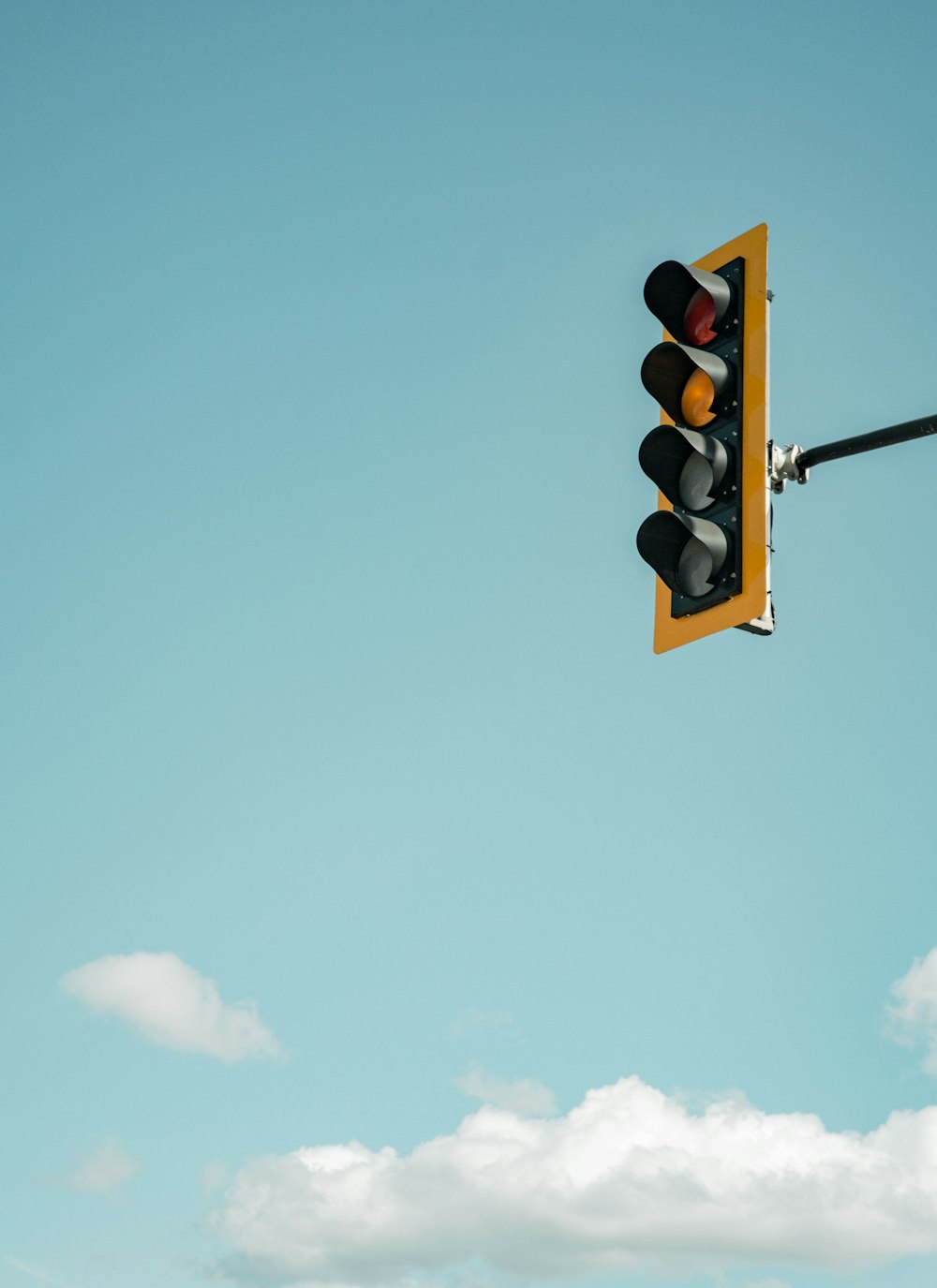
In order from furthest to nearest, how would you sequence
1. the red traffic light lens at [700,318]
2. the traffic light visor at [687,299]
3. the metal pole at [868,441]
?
the red traffic light lens at [700,318], the traffic light visor at [687,299], the metal pole at [868,441]

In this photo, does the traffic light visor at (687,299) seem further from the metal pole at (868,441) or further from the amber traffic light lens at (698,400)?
the metal pole at (868,441)

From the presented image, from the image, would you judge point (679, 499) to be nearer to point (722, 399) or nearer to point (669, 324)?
point (722, 399)

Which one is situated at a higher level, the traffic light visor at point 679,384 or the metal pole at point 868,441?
the traffic light visor at point 679,384

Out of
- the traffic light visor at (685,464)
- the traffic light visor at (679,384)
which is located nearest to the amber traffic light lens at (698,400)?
the traffic light visor at (679,384)

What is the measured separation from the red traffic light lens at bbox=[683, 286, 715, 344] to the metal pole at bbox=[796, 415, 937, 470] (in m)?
0.62

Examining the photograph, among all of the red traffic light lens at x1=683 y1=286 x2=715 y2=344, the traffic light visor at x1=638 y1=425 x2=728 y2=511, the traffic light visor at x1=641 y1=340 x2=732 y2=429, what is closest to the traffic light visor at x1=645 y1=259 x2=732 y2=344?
the red traffic light lens at x1=683 y1=286 x2=715 y2=344

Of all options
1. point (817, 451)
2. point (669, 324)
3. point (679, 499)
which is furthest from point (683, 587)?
point (669, 324)

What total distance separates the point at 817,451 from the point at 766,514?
437 mm

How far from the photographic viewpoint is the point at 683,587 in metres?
4.95

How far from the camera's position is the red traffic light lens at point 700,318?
5215 mm

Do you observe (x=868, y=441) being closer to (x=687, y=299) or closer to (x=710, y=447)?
(x=710, y=447)

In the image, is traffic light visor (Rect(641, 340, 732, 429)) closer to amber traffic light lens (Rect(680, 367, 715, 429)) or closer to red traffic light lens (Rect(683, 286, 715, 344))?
amber traffic light lens (Rect(680, 367, 715, 429))

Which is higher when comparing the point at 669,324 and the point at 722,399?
the point at 669,324

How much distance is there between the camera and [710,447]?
4.85 m
